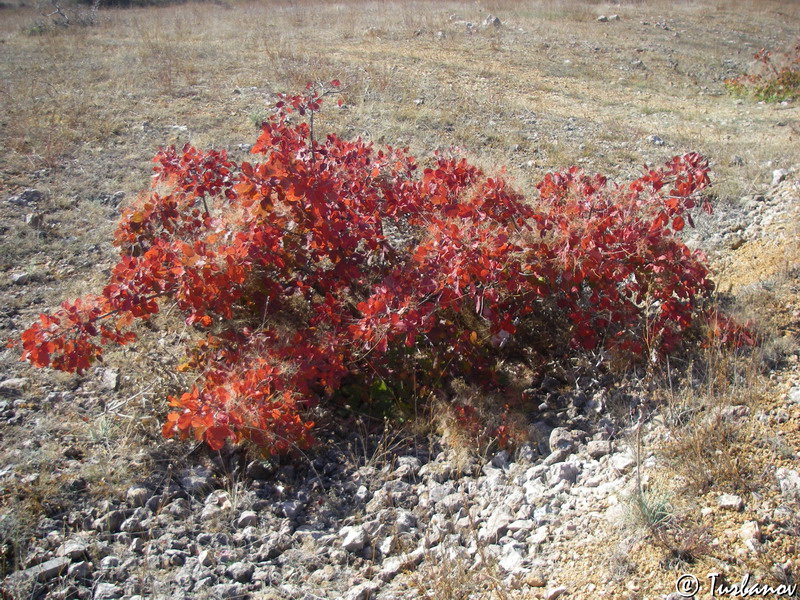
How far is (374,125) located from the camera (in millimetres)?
6551

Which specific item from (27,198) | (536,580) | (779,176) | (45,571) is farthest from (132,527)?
(779,176)

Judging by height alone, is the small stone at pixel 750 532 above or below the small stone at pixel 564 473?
above

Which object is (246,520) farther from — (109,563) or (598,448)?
(598,448)

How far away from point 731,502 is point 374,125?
5.42 m

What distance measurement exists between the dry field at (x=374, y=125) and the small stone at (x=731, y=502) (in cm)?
4

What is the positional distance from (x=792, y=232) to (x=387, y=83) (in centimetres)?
545

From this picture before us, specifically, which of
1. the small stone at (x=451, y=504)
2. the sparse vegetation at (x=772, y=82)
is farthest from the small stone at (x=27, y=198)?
the sparse vegetation at (x=772, y=82)

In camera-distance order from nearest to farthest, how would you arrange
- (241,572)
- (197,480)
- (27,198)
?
(241,572), (197,480), (27,198)

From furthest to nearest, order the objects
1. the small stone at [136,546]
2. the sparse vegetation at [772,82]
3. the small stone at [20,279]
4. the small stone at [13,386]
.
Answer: the sparse vegetation at [772,82]
the small stone at [20,279]
the small stone at [13,386]
the small stone at [136,546]

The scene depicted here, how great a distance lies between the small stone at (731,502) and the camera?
2.00m

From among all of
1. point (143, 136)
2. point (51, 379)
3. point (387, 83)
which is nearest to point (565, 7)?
point (387, 83)

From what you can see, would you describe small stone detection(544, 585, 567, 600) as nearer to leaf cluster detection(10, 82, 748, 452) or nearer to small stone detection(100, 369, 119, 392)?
leaf cluster detection(10, 82, 748, 452)

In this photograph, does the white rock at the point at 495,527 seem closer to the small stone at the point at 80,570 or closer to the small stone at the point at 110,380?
the small stone at the point at 80,570

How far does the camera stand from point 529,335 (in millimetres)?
3307
